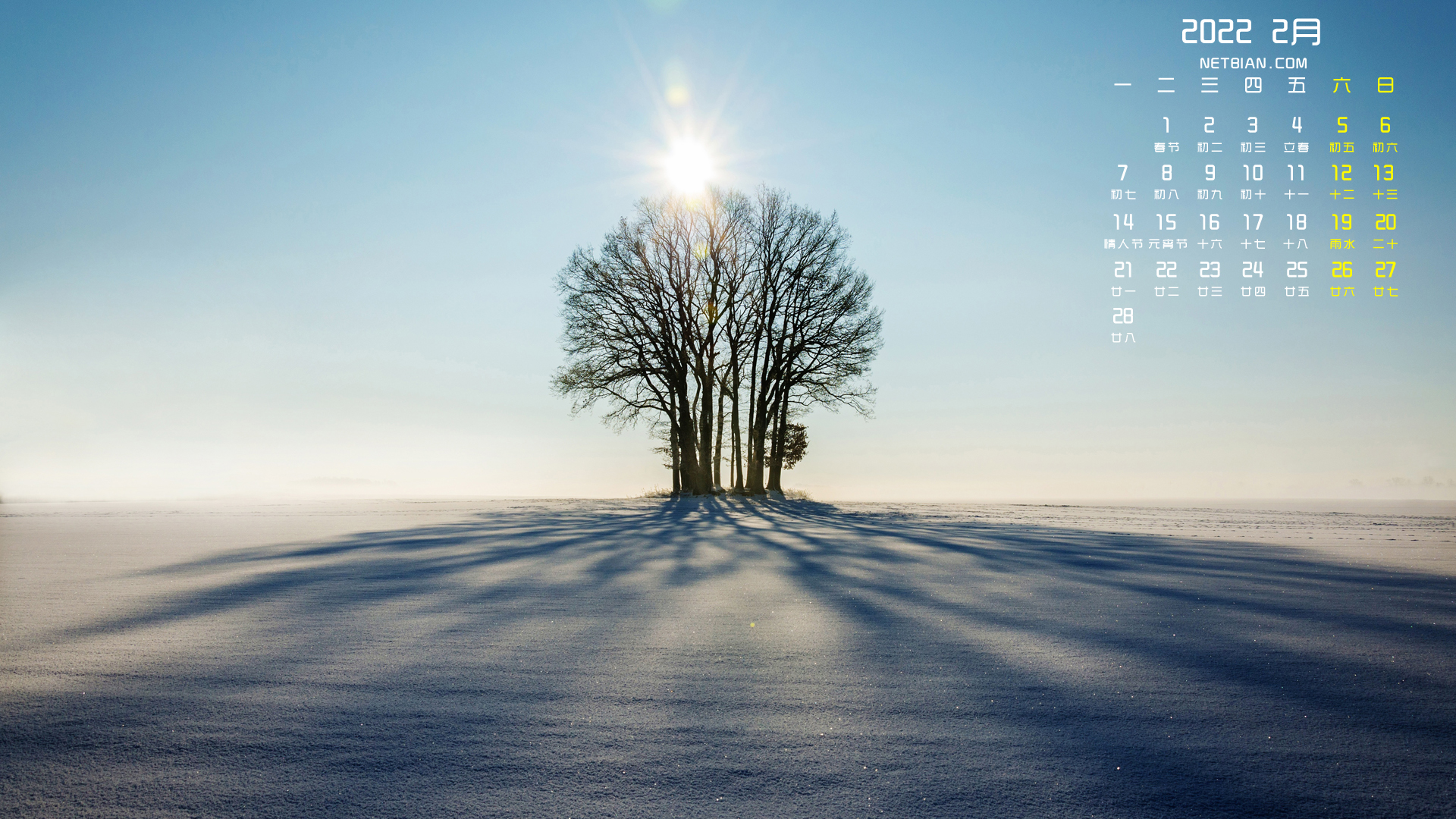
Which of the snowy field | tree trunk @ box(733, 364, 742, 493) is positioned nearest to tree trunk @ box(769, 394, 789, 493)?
tree trunk @ box(733, 364, 742, 493)

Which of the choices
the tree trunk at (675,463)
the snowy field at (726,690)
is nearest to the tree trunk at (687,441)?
the tree trunk at (675,463)

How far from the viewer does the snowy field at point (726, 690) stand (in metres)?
2.75

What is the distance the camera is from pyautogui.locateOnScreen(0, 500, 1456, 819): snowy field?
2750 mm

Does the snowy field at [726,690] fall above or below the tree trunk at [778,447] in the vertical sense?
below

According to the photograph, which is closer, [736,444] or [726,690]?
[726,690]

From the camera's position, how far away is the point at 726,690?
3900 mm

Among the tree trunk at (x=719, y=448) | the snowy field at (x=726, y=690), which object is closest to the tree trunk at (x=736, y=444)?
the tree trunk at (x=719, y=448)

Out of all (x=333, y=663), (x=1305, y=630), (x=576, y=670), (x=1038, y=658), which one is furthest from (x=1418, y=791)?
(x=333, y=663)

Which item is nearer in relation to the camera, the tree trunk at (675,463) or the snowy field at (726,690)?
the snowy field at (726,690)

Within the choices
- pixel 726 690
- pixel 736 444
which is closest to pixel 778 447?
pixel 736 444

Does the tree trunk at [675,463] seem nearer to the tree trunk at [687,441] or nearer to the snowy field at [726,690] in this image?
the tree trunk at [687,441]

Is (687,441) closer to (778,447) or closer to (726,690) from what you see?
(778,447)

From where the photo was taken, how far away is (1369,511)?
66.9ft

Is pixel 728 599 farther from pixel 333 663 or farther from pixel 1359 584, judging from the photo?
pixel 1359 584
